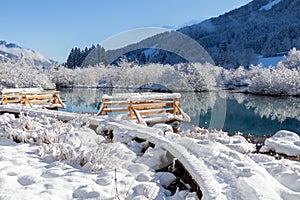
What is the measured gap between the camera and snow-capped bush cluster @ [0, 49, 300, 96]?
36750 millimetres

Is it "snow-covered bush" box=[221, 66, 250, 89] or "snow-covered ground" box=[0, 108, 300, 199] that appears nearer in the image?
"snow-covered ground" box=[0, 108, 300, 199]

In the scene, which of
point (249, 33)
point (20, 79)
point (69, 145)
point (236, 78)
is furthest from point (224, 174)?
point (249, 33)

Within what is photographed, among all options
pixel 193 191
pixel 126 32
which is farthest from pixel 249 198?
pixel 126 32

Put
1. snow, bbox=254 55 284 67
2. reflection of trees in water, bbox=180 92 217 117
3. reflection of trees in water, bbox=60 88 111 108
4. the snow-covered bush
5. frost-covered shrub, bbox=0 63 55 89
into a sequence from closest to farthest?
reflection of trees in water, bbox=180 92 217 117
reflection of trees in water, bbox=60 88 111 108
frost-covered shrub, bbox=0 63 55 89
the snow-covered bush
snow, bbox=254 55 284 67

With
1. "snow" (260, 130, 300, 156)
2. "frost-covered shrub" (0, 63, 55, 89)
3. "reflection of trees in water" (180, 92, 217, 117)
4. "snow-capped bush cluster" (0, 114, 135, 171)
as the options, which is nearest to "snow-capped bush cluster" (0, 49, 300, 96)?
"frost-covered shrub" (0, 63, 55, 89)

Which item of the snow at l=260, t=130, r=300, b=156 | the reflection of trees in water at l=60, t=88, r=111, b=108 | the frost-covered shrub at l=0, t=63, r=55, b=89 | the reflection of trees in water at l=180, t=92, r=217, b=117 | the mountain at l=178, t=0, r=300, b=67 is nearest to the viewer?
the snow at l=260, t=130, r=300, b=156

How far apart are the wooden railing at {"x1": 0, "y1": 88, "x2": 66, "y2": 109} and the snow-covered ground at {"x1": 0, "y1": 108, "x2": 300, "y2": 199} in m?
7.50

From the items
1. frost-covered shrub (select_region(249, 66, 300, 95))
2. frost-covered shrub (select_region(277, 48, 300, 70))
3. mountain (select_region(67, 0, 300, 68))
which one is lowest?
frost-covered shrub (select_region(249, 66, 300, 95))

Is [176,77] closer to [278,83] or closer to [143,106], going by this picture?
[278,83]

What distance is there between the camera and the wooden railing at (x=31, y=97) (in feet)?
37.2

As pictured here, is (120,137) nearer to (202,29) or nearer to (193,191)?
(193,191)

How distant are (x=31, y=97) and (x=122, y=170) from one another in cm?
997

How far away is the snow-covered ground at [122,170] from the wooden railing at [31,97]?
24.6 feet

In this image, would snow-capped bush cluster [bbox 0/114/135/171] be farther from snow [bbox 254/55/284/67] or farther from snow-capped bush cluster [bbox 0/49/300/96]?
snow [bbox 254/55/284/67]
